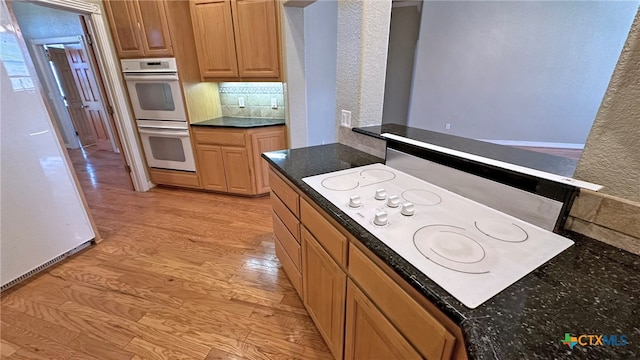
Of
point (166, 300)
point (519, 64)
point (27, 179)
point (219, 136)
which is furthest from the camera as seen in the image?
point (519, 64)

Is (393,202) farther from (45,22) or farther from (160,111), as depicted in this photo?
(45,22)

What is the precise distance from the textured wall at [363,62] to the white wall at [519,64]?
4.14 m

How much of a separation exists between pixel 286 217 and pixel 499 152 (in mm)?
1140

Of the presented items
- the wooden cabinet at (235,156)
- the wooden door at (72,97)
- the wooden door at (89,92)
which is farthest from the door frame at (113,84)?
the wooden door at (72,97)

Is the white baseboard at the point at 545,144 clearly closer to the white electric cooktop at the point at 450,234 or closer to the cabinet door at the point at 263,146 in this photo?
the cabinet door at the point at 263,146

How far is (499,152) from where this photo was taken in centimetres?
119

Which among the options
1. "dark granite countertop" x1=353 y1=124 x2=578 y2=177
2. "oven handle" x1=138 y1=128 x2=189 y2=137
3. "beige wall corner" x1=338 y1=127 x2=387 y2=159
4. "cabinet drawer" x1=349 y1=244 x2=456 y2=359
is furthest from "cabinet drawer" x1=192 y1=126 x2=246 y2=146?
"cabinet drawer" x1=349 y1=244 x2=456 y2=359

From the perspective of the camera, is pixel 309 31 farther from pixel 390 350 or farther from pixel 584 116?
pixel 584 116

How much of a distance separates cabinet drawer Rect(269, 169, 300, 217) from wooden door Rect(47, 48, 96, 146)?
5.62 m

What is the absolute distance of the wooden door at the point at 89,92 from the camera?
4.61 metres

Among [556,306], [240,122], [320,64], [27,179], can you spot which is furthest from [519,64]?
[27,179]

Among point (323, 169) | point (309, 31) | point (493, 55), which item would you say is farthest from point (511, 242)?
point (493, 55)

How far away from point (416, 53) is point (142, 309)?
574 centimetres

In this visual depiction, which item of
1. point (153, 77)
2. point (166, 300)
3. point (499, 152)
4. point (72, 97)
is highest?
point (153, 77)
